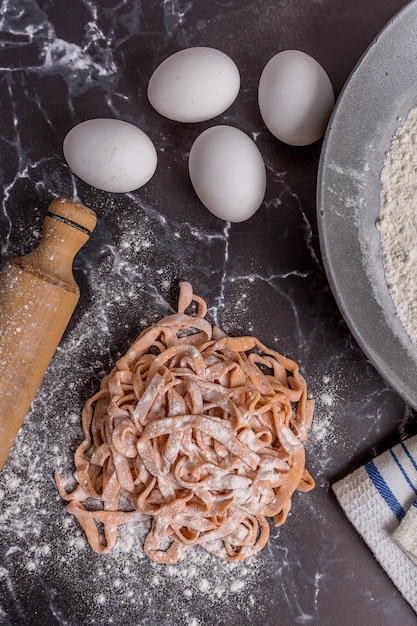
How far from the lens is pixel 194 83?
108 centimetres

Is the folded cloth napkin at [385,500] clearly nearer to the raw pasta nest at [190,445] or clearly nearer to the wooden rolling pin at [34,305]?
the raw pasta nest at [190,445]

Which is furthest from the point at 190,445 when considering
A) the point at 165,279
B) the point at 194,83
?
the point at 194,83

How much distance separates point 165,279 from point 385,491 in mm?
555

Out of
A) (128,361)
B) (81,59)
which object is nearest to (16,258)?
(128,361)

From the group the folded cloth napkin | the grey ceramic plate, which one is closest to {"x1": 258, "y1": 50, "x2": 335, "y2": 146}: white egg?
the grey ceramic plate

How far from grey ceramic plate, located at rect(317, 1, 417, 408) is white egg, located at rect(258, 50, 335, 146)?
0.05m

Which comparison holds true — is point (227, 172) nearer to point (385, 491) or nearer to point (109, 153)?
point (109, 153)

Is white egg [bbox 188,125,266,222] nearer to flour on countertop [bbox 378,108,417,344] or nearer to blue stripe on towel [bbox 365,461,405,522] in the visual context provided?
flour on countertop [bbox 378,108,417,344]

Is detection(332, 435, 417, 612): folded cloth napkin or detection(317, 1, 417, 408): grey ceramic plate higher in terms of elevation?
detection(317, 1, 417, 408): grey ceramic plate

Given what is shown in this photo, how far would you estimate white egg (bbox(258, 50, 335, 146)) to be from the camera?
3.63 ft

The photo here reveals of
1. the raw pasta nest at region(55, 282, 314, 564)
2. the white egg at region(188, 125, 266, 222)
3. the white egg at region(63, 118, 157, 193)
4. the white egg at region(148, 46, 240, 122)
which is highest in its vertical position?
the white egg at region(148, 46, 240, 122)

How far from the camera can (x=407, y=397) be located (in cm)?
111

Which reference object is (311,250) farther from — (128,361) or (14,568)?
(14,568)

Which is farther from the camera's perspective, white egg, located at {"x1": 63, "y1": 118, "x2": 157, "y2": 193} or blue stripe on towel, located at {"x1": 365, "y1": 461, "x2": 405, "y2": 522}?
blue stripe on towel, located at {"x1": 365, "y1": 461, "x2": 405, "y2": 522}
